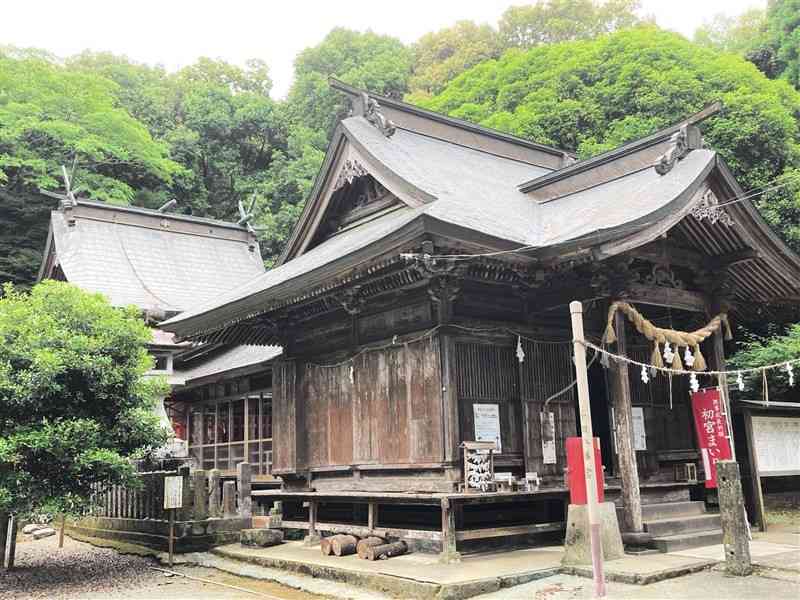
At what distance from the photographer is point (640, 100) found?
29609mm

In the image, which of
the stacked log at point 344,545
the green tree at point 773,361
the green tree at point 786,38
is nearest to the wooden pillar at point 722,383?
the green tree at point 773,361

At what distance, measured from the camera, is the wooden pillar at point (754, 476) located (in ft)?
38.5

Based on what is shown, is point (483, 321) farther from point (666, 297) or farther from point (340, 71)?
point (340, 71)

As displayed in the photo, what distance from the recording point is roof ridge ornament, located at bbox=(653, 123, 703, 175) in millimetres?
11148

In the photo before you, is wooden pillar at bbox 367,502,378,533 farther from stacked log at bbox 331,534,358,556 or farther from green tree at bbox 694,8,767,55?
green tree at bbox 694,8,767,55

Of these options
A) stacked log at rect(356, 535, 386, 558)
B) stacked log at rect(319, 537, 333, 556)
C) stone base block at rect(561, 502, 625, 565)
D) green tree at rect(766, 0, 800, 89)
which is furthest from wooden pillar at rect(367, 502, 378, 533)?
green tree at rect(766, 0, 800, 89)

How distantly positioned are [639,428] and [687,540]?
243cm

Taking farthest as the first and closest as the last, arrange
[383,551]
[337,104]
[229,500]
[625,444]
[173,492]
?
[337,104]
[229,500]
[173,492]
[383,551]
[625,444]

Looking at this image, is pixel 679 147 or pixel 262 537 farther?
pixel 262 537

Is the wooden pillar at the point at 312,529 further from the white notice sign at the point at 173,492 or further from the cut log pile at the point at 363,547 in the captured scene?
the white notice sign at the point at 173,492

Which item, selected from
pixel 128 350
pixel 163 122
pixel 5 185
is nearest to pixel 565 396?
pixel 128 350

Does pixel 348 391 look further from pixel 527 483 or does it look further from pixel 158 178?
pixel 158 178

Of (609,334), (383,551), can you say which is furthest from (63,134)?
(609,334)

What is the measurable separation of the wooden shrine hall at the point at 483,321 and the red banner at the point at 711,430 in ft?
1.84
